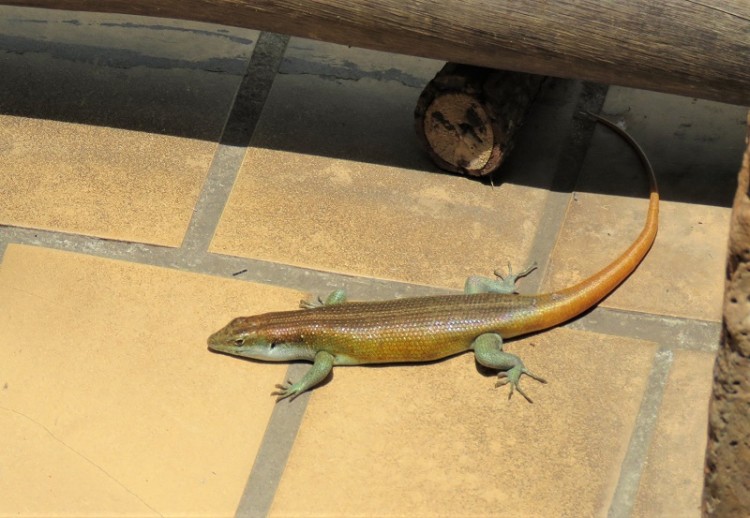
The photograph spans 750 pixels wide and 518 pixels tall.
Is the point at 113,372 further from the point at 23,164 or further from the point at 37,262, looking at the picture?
the point at 23,164

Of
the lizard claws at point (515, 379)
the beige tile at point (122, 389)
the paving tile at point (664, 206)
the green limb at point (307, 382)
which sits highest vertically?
the paving tile at point (664, 206)

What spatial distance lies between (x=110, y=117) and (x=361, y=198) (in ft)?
4.42

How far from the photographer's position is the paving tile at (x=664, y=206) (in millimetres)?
4875

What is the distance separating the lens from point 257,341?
471cm

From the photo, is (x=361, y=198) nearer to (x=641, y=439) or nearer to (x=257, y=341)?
(x=257, y=341)

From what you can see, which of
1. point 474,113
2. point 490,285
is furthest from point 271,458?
point 474,113

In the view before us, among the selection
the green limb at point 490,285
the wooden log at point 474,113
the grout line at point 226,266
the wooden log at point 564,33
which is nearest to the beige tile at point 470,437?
the green limb at point 490,285

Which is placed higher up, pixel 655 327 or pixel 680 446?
pixel 655 327

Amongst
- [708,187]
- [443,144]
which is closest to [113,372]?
[443,144]

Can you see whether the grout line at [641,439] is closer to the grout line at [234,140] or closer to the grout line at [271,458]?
→ the grout line at [271,458]

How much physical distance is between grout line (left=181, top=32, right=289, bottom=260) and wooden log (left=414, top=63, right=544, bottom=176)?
2.86 ft

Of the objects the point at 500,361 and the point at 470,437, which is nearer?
the point at 470,437

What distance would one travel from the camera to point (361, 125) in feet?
18.7

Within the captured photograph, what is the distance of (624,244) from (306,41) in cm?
200
